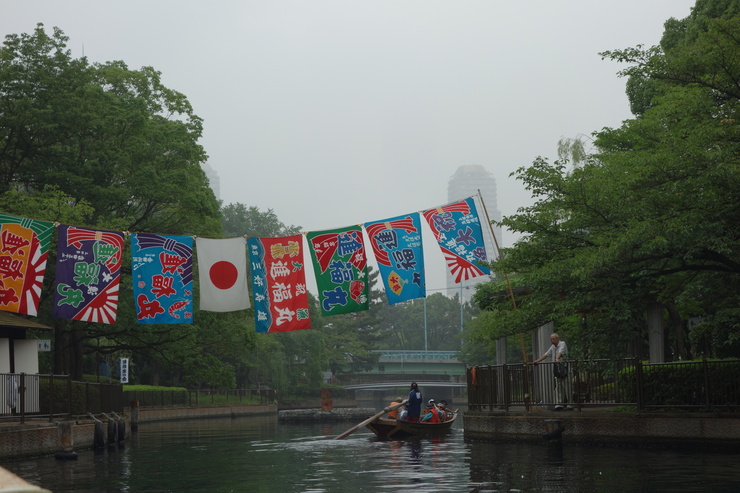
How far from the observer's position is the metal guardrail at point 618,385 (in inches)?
856

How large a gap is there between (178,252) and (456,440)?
35.0 feet

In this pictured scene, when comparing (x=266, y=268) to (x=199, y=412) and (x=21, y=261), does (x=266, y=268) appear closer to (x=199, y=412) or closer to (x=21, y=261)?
(x=21, y=261)

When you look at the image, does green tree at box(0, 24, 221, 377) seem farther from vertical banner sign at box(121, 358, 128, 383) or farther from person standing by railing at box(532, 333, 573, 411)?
person standing by railing at box(532, 333, 573, 411)

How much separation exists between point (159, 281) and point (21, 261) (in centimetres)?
399

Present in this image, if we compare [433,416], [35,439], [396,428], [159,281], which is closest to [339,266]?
[159,281]

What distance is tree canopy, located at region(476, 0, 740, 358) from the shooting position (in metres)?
17.5

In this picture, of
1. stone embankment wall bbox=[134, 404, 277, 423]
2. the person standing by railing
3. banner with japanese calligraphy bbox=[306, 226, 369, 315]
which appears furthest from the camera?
stone embankment wall bbox=[134, 404, 277, 423]

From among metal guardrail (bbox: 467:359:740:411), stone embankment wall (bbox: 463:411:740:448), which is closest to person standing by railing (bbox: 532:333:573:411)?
metal guardrail (bbox: 467:359:740:411)

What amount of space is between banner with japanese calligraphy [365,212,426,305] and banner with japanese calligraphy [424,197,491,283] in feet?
2.12

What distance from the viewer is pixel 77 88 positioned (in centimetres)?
4312

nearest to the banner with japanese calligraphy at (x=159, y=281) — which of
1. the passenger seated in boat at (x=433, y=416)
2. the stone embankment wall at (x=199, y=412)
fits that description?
the passenger seated in boat at (x=433, y=416)

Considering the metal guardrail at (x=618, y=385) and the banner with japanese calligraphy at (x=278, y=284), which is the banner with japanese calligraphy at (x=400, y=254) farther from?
the metal guardrail at (x=618, y=385)

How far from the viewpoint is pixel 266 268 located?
28609 millimetres

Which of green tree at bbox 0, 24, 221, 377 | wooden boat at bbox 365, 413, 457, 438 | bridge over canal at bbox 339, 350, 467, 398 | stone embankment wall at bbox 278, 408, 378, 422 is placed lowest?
bridge over canal at bbox 339, 350, 467, 398
